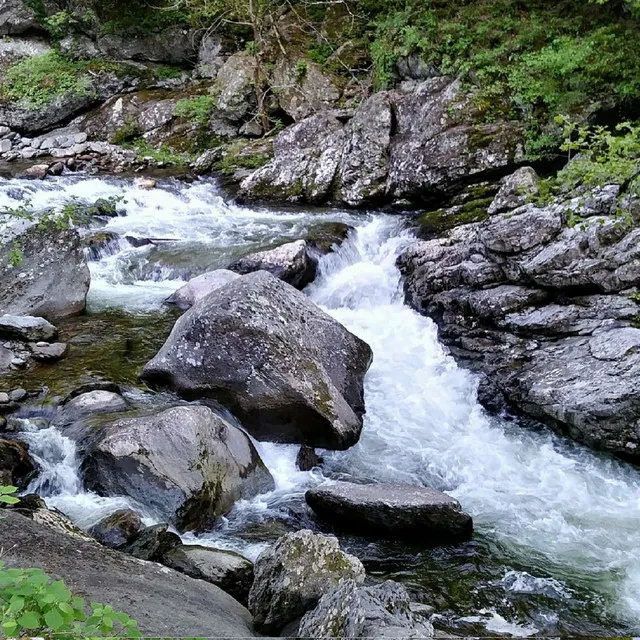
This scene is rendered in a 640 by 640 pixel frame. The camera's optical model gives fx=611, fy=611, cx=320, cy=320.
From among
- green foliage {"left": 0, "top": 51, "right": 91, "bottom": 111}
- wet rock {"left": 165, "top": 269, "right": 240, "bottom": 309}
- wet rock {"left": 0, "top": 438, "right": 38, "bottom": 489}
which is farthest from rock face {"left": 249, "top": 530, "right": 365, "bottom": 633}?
green foliage {"left": 0, "top": 51, "right": 91, "bottom": 111}

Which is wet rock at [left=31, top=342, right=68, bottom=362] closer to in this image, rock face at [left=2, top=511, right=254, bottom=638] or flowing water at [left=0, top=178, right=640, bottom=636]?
flowing water at [left=0, top=178, right=640, bottom=636]

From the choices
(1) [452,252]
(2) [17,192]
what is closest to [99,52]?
(2) [17,192]

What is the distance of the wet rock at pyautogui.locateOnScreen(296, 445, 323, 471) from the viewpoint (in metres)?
6.82

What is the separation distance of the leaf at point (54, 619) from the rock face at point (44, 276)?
8.02m

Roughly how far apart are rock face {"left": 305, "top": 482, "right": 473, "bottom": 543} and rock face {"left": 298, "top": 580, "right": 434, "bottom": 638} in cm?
192

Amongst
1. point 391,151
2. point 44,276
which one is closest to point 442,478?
point 44,276

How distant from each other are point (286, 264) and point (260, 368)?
3953 mm

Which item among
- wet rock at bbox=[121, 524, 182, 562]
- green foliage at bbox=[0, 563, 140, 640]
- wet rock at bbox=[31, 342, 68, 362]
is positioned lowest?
wet rock at bbox=[31, 342, 68, 362]

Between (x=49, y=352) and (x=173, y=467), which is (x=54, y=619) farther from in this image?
(x=49, y=352)

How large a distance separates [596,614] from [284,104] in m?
16.0

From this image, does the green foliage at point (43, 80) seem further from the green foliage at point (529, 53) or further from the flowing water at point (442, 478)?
the flowing water at point (442, 478)

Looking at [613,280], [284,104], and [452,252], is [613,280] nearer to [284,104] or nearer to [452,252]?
[452,252]

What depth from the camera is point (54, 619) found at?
7.16ft

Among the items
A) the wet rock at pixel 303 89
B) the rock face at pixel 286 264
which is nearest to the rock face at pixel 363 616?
the rock face at pixel 286 264
